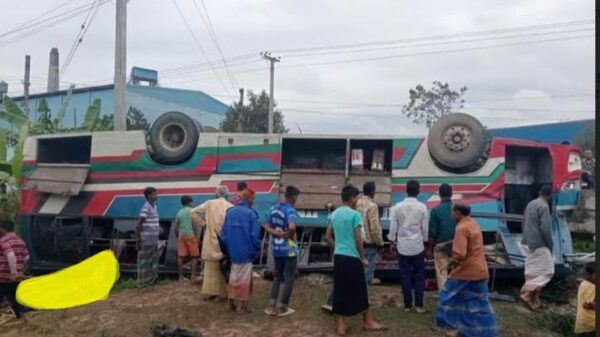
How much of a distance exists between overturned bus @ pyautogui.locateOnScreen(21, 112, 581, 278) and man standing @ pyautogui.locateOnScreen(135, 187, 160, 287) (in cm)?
52

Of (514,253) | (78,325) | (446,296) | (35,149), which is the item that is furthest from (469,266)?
(35,149)

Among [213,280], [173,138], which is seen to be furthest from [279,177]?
[213,280]

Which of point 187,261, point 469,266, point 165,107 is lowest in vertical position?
point 187,261

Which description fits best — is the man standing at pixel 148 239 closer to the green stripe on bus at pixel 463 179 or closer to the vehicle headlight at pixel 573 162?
the green stripe on bus at pixel 463 179

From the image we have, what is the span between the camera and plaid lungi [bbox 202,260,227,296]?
Result: 6.79 metres

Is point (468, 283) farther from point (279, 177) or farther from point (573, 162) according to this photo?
point (279, 177)

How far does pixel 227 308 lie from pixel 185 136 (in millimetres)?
3422

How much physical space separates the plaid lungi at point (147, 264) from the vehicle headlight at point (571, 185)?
19.2ft

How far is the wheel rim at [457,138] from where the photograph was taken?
789 cm

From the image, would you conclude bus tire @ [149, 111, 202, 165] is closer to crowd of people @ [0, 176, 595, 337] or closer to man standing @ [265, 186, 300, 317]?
crowd of people @ [0, 176, 595, 337]

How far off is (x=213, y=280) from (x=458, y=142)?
3862 mm

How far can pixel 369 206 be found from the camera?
6277 mm

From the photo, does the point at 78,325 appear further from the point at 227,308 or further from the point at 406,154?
the point at 406,154

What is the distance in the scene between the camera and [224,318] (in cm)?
621
